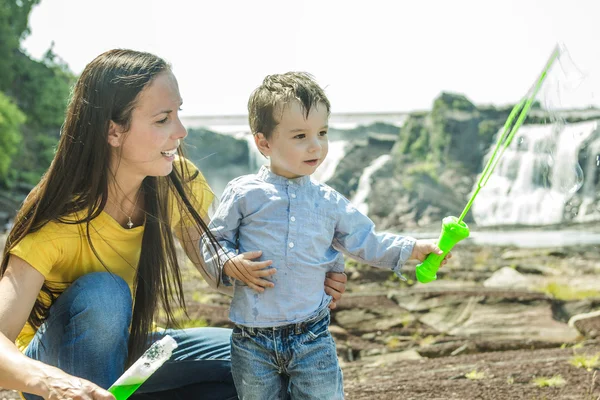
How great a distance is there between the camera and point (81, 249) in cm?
239

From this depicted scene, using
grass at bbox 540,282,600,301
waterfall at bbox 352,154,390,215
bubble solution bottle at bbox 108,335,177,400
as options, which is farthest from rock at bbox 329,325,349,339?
waterfall at bbox 352,154,390,215

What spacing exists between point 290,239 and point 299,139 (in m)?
0.31

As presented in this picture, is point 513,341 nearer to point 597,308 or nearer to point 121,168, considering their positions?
point 597,308

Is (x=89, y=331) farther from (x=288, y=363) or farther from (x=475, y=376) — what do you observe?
(x=475, y=376)

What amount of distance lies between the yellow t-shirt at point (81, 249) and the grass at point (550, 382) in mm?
1754

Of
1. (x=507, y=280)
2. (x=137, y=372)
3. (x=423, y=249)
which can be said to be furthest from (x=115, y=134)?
(x=507, y=280)

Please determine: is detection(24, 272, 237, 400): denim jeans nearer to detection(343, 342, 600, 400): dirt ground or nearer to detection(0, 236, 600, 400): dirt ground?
detection(0, 236, 600, 400): dirt ground

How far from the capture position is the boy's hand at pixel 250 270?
2184 mm

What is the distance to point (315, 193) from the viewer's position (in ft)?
7.72

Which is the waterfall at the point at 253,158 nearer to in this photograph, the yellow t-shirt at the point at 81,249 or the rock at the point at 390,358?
the rock at the point at 390,358

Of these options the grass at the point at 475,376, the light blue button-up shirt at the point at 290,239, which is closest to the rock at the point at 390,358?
the grass at the point at 475,376

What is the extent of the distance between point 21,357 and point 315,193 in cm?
98

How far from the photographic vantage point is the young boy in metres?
2.21

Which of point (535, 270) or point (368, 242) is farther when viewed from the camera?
point (535, 270)
